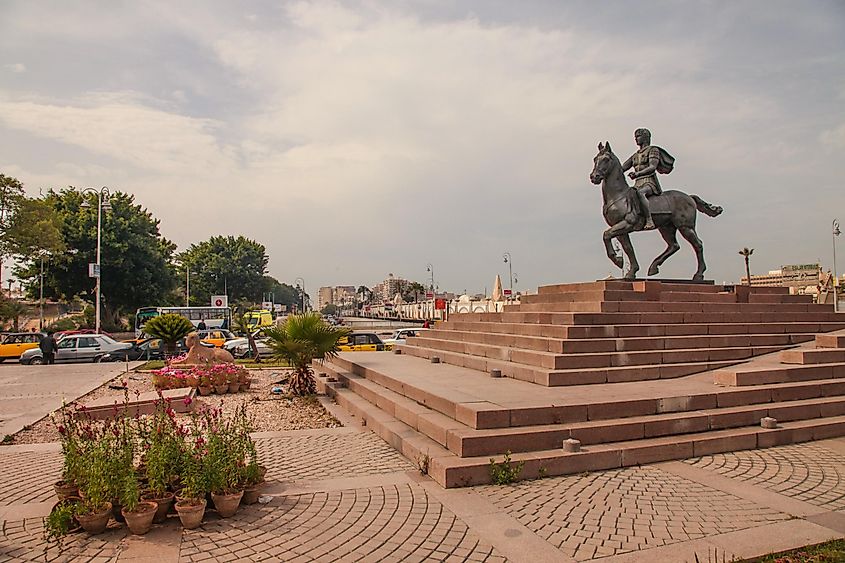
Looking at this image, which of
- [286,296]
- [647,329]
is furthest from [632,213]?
[286,296]

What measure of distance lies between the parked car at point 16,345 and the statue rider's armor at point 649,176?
2415 cm

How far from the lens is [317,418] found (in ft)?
35.3

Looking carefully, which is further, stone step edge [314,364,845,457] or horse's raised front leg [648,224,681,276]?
horse's raised front leg [648,224,681,276]

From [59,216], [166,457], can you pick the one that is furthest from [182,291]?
[166,457]

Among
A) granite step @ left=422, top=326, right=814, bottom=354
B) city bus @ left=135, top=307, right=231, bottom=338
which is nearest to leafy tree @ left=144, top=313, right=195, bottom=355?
granite step @ left=422, top=326, right=814, bottom=354

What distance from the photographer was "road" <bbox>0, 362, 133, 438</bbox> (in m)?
11.2

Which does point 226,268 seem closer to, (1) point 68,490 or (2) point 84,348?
(2) point 84,348

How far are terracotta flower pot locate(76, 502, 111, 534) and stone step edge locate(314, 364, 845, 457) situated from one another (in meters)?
3.44

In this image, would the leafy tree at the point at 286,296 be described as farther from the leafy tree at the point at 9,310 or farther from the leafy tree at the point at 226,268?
the leafy tree at the point at 9,310

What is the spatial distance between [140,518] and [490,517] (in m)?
2.95

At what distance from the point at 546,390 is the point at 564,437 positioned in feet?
5.97

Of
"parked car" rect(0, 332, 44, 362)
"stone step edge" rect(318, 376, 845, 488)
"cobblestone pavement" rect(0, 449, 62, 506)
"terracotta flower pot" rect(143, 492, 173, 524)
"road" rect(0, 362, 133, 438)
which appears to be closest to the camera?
"terracotta flower pot" rect(143, 492, 173, 524)

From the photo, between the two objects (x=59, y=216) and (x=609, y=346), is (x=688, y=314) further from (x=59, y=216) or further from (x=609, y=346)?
(x=59, y=216)

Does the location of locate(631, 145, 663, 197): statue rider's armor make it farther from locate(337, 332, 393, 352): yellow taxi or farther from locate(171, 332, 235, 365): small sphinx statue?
locate(337, 332, 393, 352): yellow taxi
